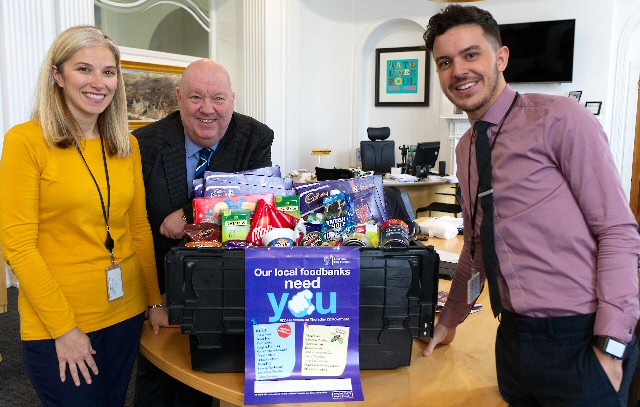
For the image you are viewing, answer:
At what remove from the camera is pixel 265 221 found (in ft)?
4.13

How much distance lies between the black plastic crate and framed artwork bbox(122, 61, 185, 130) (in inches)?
185

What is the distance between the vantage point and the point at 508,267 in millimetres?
1166

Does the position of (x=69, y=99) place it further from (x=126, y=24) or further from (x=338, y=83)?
(x=338, y=83)

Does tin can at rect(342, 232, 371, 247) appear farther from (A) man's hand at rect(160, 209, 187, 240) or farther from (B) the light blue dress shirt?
(B) the light blue dress shirt

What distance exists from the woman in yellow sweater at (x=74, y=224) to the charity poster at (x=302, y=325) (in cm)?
51

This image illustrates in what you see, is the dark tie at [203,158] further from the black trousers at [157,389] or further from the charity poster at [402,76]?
the charity poster at [402,76]

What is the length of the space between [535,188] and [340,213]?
470mm

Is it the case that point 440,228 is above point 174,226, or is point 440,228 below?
below

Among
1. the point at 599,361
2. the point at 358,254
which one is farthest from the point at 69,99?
the point at 599,361

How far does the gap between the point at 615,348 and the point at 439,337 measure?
45cm

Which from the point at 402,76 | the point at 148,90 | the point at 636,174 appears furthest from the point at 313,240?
the point at 402,76

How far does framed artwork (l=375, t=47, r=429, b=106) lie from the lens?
786cm

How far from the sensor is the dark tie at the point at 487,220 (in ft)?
3.86

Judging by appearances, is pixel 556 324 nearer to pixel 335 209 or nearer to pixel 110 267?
pixel 335 209
